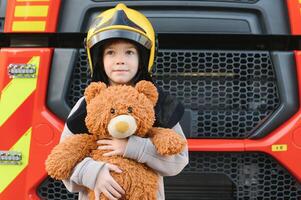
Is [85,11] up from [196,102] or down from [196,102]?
up

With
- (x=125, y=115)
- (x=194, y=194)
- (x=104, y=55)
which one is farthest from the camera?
(x=194, y=194)

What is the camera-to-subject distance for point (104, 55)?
229 cm

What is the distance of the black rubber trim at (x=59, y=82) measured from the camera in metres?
2.79

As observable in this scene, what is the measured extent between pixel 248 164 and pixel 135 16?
975 mm

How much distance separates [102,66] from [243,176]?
962mm

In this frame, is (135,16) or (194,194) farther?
(194,194)

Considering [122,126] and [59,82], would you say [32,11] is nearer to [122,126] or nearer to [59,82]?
[59,82]

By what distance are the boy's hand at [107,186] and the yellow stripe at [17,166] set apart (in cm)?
80

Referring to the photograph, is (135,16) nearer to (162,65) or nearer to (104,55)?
(104,55)

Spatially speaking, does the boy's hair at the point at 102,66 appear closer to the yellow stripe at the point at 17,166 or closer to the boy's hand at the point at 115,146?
the boy's hand at the point at 115,146

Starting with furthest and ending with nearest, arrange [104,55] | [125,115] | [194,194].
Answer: [194,194], [104,55], [125,115]

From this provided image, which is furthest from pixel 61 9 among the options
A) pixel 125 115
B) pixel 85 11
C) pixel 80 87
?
pixel 125 115

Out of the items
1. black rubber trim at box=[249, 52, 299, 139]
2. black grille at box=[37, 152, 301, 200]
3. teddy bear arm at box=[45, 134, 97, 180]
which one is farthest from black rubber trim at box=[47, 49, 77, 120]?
black rubber trim at box=[249, 52, 299, 139]

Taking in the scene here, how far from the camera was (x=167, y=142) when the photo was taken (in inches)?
82.2
